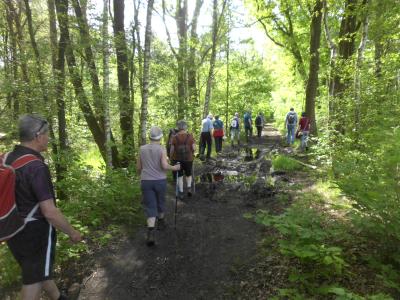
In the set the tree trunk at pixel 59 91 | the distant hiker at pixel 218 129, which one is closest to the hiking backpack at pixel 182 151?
the tree trunk at pixel 59 91

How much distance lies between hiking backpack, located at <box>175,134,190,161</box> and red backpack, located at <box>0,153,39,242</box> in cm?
529

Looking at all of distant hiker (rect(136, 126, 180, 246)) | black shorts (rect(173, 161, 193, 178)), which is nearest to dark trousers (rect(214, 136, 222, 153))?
black shorts (rect(173, 161, 193, 178))

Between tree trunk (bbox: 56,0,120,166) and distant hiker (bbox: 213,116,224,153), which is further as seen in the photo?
distant hiker (bbox: 213,116,224,153)

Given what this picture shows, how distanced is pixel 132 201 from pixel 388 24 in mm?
9650

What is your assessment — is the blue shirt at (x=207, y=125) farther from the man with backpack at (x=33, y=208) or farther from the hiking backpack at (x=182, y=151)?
the man with backpack at (x=33, y=208)

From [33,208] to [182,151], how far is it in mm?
5294

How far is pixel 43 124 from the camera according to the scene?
3.32 m

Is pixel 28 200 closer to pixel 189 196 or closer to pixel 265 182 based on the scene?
pixel 189 196

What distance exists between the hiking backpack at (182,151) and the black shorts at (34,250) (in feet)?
16.7

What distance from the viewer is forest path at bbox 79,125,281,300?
457 centimetres

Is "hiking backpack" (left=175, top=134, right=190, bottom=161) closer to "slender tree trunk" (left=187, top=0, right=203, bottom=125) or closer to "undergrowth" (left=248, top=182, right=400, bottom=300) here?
"undergrowth" (left=248, top=182, right=400, bottom=300)

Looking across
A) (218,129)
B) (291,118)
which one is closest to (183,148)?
(218,129)

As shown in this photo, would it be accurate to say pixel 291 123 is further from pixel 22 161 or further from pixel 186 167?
pixel 22 161

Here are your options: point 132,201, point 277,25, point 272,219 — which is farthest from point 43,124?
point 277,25
